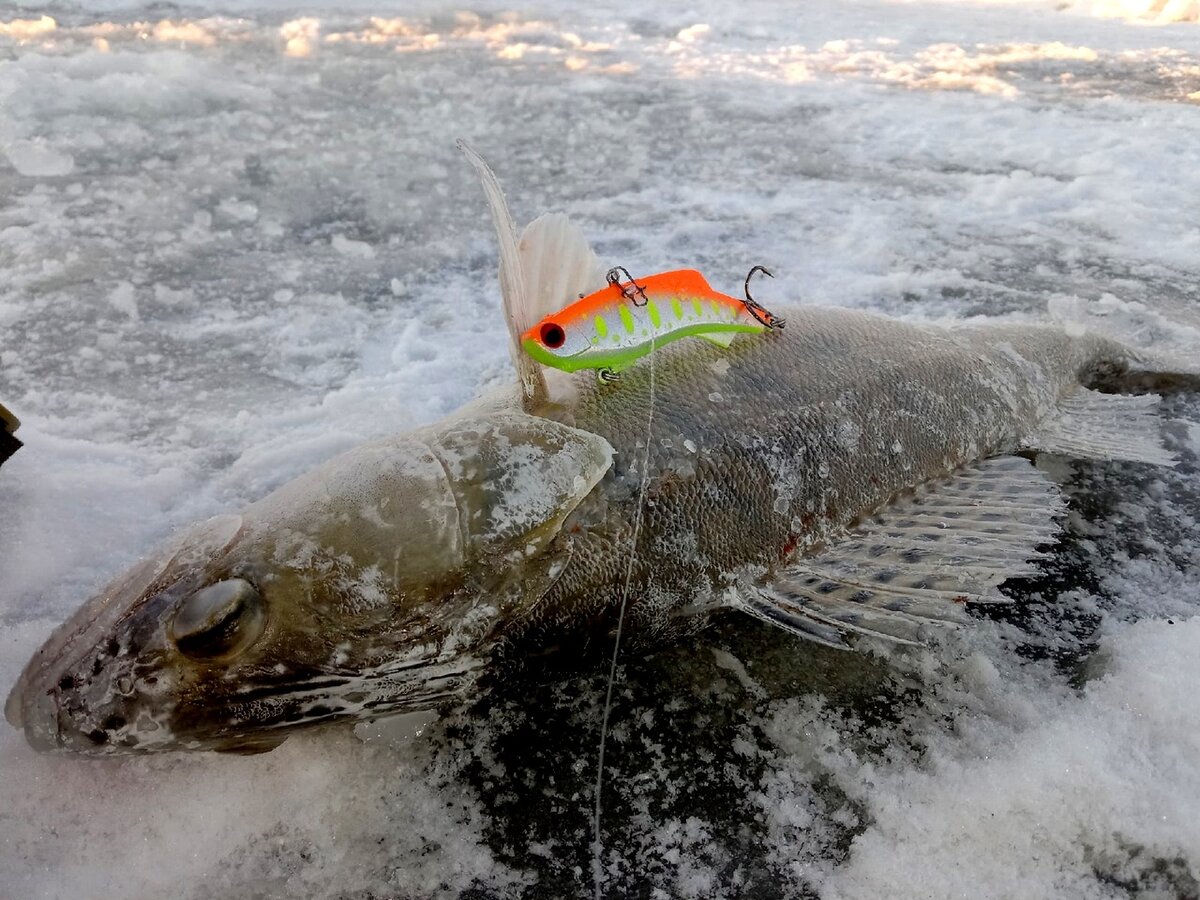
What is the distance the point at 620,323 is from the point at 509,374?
1.25 metres

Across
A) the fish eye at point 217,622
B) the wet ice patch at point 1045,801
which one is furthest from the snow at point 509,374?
the fish eye at point 217,622

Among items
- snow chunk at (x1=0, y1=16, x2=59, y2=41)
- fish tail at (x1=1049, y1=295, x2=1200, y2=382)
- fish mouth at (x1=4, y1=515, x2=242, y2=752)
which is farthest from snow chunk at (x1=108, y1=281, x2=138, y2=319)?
snow chunk at (x1=0, y1=16, x2=59, y2=41)

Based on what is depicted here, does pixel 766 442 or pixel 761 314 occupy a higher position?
pixel 761 314

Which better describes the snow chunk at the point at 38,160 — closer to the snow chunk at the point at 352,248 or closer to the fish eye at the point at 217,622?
the snow chunk at the point at 352,248

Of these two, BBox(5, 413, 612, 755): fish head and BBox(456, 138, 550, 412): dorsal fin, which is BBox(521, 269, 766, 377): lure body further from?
BBox(5, 413, 612, 755): fish head

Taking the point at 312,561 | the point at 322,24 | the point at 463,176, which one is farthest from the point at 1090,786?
the point at 322,24

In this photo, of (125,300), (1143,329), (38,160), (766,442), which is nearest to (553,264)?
(766,442)

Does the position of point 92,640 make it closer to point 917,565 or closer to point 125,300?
point 917,565

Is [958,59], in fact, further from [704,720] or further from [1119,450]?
[704,720]

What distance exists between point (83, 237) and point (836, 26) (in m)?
7.95

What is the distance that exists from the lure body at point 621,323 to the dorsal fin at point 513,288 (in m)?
0.05

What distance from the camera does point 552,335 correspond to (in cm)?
179

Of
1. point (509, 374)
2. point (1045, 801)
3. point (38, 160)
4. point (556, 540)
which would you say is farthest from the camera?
point (38, 160)

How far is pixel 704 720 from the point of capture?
1950 mm
